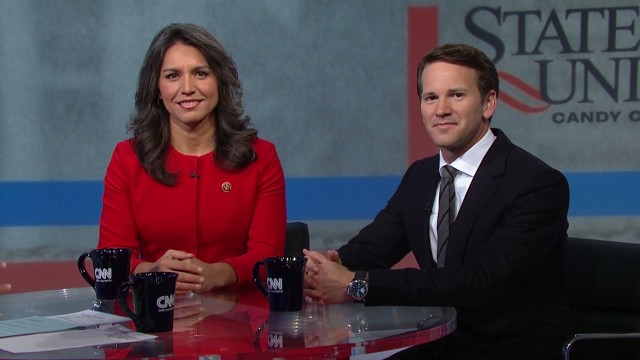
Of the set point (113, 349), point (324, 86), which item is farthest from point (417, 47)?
point (113, 349)

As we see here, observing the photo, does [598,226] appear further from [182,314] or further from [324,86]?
[182,314]

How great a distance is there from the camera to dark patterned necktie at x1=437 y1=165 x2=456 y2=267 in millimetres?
2328

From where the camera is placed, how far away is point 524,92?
409 centimetres

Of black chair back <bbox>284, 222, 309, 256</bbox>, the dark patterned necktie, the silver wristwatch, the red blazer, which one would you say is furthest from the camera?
black chair back <bbox>284, 222, 309, 256</bbox>

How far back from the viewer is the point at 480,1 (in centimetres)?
407

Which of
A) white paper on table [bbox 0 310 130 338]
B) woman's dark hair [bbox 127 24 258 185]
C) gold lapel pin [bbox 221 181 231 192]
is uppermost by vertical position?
woman's dark hair [bbox 127 24 258 185]

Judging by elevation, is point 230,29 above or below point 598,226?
above

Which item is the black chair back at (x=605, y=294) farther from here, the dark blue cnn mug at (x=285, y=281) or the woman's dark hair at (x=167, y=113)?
the woman's dark hair at (x=167, y=113)

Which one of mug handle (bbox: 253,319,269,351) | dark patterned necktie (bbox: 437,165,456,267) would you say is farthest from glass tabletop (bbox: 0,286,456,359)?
dark patterned necktie (bbox: 437,165,456,267)

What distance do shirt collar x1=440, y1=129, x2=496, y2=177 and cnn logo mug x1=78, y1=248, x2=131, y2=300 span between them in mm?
904

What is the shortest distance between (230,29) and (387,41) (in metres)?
0.73

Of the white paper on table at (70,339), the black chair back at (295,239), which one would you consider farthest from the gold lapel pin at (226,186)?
the white paper on table at (70,339)

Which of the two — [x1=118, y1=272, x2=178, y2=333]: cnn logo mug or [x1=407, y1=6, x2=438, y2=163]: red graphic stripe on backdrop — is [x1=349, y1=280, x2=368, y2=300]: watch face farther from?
[x1=407, y1=6, x2=438, y2=163]: red graphic stripe on backdrop

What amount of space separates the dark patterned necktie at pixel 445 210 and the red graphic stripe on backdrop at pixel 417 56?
1706 millimetres
